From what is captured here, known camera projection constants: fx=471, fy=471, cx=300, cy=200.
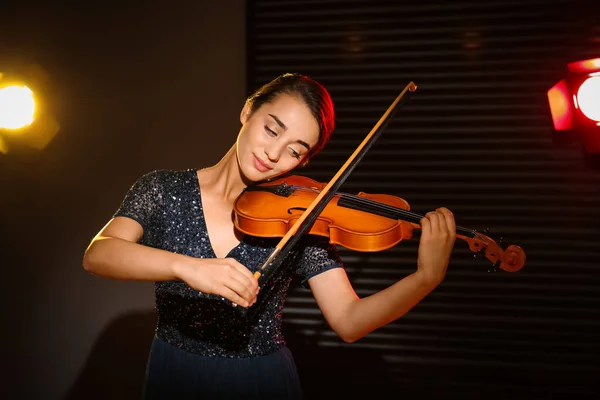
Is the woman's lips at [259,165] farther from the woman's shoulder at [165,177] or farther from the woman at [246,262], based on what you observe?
the woman's shoulder at [165,177]

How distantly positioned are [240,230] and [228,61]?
148 cm

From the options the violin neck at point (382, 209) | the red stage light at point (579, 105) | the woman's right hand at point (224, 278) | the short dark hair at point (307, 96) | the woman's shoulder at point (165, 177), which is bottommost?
the woman's right hand at point (224, 278)

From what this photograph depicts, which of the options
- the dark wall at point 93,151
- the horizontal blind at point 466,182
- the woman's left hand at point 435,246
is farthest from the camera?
the dark wall at point 93,151

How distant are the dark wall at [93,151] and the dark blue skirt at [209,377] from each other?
124cm

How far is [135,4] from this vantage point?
271cm

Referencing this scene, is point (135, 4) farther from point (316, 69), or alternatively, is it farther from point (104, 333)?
point (104, 333)

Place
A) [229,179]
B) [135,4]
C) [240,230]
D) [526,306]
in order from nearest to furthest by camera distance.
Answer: [240,230] → [229,179] → [526,306] → [135,4]

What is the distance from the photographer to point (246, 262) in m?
1.52

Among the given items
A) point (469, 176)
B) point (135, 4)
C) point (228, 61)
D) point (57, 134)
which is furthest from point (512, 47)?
point (57, 134)

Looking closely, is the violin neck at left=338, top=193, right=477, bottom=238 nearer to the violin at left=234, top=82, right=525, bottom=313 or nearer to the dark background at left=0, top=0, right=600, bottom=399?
the violin at left=234, top=82, right=525, bottom=313

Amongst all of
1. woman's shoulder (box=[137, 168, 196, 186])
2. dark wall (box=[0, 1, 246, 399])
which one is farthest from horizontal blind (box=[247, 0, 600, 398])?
woman's shoulder (box=[137, 168, 196, 186])

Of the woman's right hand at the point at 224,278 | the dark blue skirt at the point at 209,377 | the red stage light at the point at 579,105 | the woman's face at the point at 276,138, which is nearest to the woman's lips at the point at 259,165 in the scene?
the woman's face at the point at 276,138

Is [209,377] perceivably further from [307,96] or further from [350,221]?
[307,96]

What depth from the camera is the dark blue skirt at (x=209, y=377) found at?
1459mm
